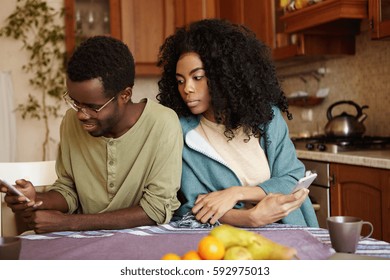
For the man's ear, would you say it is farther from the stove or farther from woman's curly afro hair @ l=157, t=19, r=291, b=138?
the stove

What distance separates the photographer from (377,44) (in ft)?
8.06

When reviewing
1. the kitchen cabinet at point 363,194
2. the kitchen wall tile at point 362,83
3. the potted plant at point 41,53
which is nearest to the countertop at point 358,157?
the kitchen cabinet at point 363,194

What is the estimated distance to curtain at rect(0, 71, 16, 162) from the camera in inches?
119

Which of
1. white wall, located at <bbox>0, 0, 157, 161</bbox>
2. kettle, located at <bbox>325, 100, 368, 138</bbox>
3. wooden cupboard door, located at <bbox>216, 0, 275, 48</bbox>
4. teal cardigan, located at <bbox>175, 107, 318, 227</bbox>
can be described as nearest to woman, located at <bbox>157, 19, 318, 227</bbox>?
teal cardigan, located at <bbox>175, 107, 318, 227</bbox>

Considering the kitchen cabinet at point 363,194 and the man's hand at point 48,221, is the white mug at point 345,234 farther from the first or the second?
the kitchen cabinet at point 363,194

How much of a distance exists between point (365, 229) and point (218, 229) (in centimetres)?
135

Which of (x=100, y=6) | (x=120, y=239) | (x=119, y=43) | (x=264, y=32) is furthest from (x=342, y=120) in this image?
(x=100, y=6)

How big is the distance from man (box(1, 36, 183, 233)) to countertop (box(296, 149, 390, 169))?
95 cm

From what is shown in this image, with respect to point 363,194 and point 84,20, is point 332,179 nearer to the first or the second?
point 363,194

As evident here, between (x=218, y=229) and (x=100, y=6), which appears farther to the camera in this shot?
(x=100, y=6)

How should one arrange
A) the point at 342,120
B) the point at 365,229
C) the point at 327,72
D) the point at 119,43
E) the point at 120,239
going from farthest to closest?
1. the point at 327,72
2. the point at 342,120
3. the point at 365,229
4. the point at 119,43
5. the point at 120,239

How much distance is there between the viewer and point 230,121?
48.8 inches

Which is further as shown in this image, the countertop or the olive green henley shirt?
the countertop
